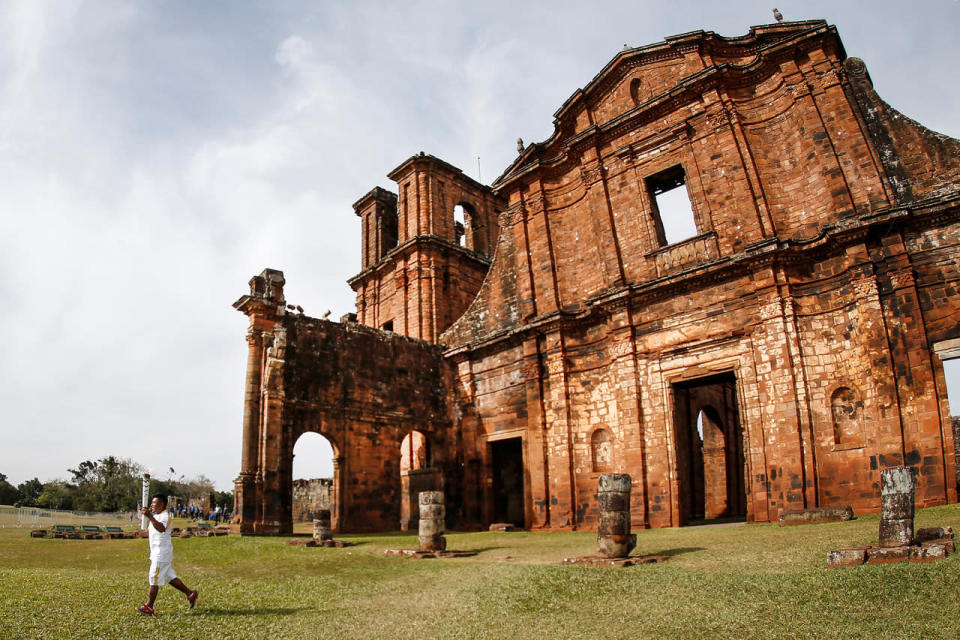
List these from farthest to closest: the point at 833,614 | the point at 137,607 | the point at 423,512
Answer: the point at 423,512 → the point at 137,607 → the point at 833,614

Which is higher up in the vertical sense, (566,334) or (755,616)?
(566,334)

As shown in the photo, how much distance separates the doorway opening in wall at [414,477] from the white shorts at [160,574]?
37.6ft

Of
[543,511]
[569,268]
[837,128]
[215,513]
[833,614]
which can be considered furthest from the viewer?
[215,513]

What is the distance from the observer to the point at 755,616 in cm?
477

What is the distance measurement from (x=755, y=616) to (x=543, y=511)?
11105mm

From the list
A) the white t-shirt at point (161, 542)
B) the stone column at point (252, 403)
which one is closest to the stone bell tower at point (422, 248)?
the stone column at point (252, 403)

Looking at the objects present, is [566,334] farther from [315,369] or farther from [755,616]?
[755,616]

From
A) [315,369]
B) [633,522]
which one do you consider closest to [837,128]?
[633,522]

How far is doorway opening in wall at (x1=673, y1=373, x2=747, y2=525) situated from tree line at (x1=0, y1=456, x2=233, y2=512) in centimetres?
3564

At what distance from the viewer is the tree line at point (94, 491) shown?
46875 mm

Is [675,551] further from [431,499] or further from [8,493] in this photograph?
[8,493]

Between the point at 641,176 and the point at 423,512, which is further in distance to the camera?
the point at 641,176

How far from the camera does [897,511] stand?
21.3ft

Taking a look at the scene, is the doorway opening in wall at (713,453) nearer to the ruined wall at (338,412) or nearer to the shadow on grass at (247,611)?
the ruined wall at (338,412)
